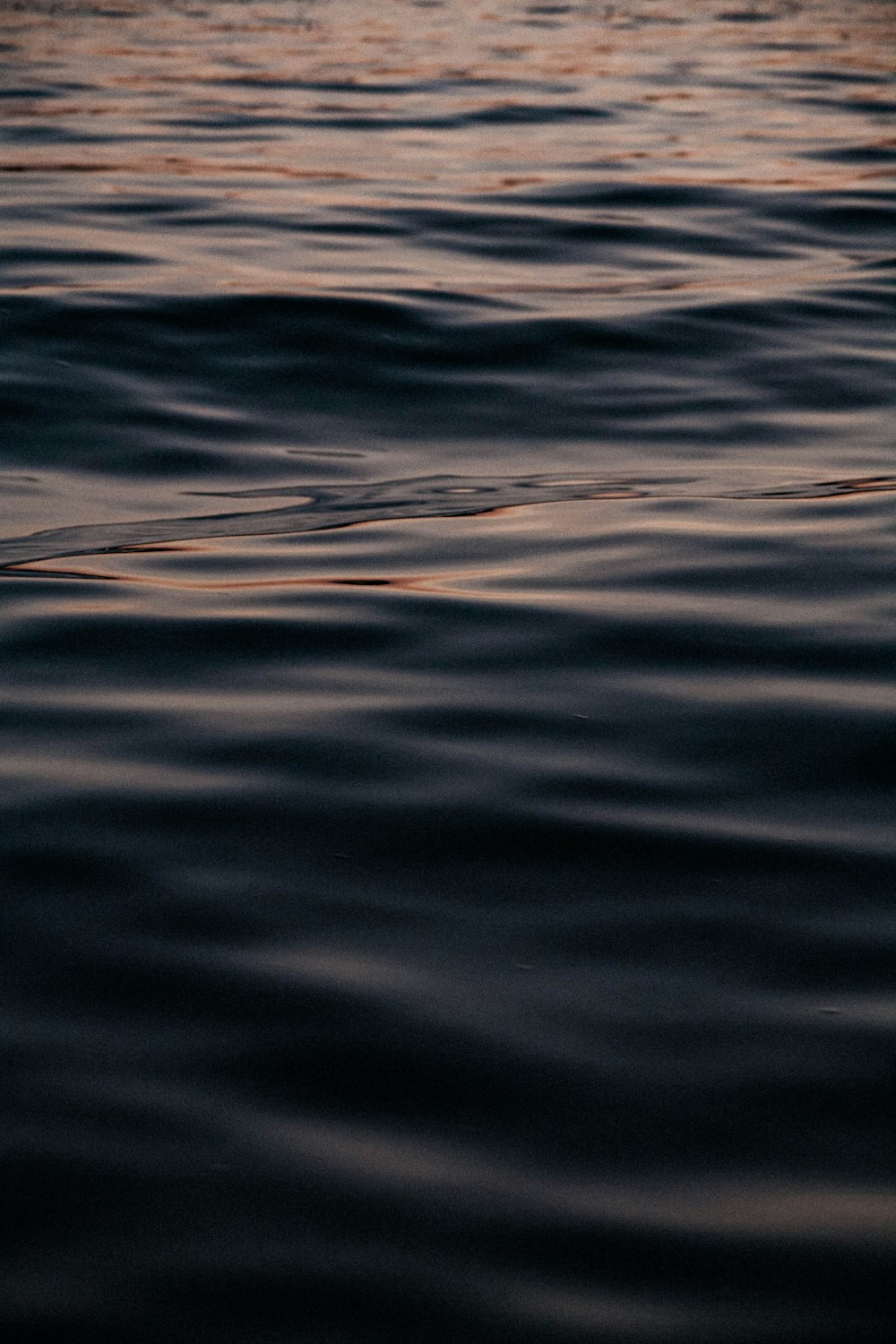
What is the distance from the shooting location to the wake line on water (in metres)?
3.30

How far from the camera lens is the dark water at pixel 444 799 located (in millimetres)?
1403

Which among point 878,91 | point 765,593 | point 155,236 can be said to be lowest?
point 765,593

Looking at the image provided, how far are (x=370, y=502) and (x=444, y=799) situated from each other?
1.56 meters

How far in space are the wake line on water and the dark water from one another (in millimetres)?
18

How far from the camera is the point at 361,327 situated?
4.92 metres

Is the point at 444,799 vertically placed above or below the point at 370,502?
below

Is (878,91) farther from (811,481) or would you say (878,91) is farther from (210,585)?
(210,585)

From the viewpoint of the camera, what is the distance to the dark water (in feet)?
4.60

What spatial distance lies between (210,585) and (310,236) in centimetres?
330

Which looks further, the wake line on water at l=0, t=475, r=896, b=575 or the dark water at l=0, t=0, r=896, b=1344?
the wake line on water at l=0, t=475, r=896, b=575

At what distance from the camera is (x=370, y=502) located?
362 centimetres

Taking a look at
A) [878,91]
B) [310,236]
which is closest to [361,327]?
[310,236]

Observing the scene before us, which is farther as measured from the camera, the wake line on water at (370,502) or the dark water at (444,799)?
the wake line on water at (370,502)

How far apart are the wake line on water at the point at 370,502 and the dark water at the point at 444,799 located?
2cm
